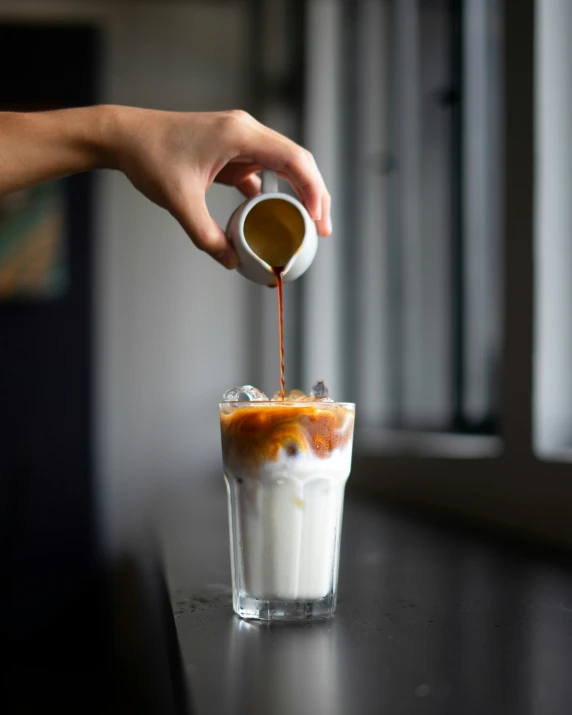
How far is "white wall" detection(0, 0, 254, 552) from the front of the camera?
3.59 m

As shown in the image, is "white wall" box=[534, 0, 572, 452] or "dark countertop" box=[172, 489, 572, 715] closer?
"dark countertop" box=[172, 489, 572, 715]

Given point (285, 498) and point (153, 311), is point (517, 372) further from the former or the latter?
point (153, 311)

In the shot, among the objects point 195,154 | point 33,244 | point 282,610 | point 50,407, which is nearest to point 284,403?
point 282,610

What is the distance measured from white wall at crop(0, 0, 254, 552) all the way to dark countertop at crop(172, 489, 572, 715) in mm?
2415

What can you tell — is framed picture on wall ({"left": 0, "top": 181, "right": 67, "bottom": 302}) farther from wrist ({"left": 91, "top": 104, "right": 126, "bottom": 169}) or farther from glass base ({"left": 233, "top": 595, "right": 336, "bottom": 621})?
glass base ({"left": 233, "top": 595, "right": 336, "bottom": 621})

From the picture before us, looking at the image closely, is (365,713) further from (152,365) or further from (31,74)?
(31,74)

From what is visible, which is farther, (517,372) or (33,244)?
(33,244)

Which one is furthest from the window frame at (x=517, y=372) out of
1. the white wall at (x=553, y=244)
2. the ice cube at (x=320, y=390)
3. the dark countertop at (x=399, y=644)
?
the ice cube at (x=320, y=390)

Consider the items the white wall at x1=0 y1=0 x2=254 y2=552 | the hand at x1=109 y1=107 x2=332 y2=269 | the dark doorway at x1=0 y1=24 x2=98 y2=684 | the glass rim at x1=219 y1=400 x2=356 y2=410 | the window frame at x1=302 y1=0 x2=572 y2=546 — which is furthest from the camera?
the white wall at x1=0 y1=0 x2=254 y2=552

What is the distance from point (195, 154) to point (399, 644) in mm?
567

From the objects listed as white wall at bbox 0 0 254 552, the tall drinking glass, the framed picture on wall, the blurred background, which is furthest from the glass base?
the framed picture on wall

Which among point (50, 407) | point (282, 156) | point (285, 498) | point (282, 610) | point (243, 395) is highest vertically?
point (282, 156)

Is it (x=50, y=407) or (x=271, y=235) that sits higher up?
(x=271, y=235)

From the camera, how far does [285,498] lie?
849 mm
